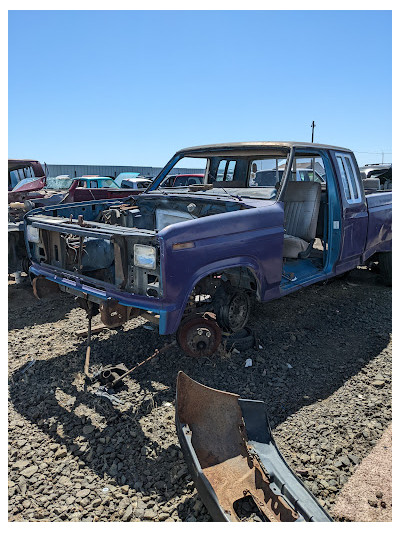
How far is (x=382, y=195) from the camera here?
19.7ft

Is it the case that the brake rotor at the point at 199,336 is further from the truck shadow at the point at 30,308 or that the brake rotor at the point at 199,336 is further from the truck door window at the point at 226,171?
the truck door window at the point at 226,171

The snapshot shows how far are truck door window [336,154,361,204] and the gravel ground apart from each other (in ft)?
5.09

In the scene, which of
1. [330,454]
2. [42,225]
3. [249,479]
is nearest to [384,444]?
[330,454]

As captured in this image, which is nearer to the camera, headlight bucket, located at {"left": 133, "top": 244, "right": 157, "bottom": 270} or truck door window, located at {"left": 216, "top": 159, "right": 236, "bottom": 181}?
headlight bucket, located at {"left": 133, "top": 244, "right": 157, "bottom": 270}

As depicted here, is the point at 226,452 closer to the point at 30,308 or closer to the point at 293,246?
the point at 293,246

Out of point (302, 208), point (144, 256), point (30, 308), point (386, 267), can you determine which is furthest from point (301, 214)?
point (30, 308)

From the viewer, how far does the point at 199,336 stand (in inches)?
147

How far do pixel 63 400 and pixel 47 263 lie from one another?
1.50 meters

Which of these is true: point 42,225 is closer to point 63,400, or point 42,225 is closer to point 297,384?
point 63,400

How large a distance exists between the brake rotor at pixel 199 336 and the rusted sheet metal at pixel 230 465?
32.7 inches

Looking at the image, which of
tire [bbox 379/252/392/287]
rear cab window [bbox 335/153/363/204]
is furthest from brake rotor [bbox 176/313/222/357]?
tire [bbox 379/252/392/287]

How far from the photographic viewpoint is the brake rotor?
3721mm

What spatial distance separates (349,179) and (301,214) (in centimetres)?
75

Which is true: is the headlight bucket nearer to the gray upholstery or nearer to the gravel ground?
the gravel ground
